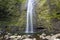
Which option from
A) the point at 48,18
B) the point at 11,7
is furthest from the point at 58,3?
the point at 11,7

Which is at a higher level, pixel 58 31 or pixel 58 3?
pixel 58 3

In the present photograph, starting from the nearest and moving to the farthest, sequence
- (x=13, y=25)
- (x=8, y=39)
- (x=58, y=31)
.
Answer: (x=8, y=39)
(x=58, y=31)
(x=13, y=25)

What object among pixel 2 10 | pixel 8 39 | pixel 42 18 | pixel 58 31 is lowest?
pixel 8 39

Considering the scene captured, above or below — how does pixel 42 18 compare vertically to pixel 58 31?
above

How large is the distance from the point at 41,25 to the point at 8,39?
13.0ft

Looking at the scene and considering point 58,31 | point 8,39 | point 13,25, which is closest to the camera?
point 8,39

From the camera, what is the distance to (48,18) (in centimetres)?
1309

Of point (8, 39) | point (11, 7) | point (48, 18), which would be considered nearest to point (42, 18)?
point (48, 18)

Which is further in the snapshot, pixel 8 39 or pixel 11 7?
pixel 11 7

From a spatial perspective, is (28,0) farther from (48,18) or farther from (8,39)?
(8,39)

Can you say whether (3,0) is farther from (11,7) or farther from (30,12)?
(30,12)

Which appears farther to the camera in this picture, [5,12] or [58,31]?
[5,12]

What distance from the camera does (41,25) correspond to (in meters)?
12.8

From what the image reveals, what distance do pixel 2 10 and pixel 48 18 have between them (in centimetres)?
340
